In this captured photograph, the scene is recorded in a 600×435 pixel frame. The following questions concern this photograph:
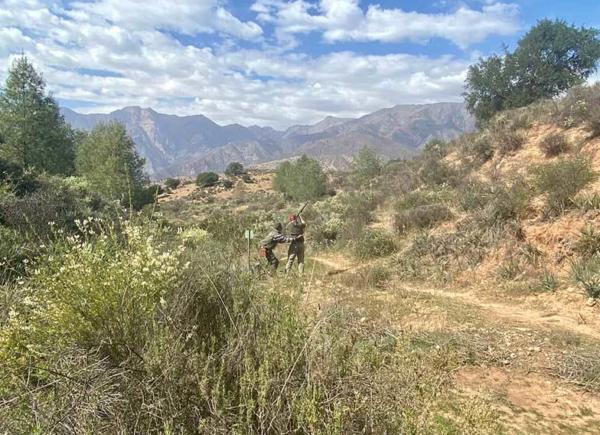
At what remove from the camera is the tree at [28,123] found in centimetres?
2428

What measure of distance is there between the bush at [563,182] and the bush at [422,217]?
11.1ft

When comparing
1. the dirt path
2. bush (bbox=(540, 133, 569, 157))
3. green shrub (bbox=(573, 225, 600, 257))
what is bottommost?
the dirt path

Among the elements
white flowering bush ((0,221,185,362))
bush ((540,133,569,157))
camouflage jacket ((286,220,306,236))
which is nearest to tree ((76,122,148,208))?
camouflage jacket ((286,220,306,236))

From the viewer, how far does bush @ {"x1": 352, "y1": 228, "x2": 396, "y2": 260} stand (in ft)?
44.6

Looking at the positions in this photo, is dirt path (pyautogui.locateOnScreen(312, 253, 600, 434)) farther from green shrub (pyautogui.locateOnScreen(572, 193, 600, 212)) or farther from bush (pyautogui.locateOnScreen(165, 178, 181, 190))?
bush (pyautogui.locateOnScreen(165, 178, 181, 190))

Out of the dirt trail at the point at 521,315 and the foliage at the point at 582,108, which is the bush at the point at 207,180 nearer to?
the foliage at the point at 582,108

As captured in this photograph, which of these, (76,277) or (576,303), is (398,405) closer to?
(76,277)

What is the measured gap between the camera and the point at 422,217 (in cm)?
1463

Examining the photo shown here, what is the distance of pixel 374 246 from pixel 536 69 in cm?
2462

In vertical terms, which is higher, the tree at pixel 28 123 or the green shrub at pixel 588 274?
the tree at pixel 28 123

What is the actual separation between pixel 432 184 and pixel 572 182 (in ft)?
27.7

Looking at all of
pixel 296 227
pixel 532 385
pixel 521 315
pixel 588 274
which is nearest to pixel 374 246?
pixel 296 227

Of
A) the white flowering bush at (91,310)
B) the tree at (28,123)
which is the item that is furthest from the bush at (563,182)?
the tree at (28,123)

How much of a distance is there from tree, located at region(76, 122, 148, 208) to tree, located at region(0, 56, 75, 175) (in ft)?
7.27
